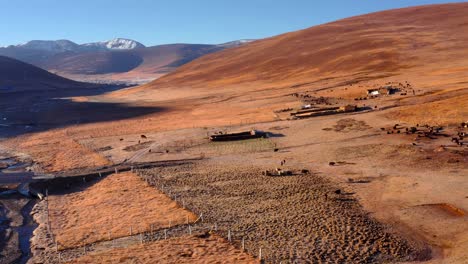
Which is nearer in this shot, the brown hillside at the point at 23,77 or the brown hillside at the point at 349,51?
the brown hillside at the point at 349,51

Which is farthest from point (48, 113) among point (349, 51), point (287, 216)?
point (287, 216)

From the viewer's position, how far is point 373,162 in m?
27.0

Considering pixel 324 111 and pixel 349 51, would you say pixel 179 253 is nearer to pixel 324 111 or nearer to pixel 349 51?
pixel 324 111

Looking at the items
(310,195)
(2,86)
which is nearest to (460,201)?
(310,195)

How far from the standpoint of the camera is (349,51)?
8219cm

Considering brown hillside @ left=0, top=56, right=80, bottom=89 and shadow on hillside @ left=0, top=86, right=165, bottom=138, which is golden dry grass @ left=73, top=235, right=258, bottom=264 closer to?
shadow on hillside @ left=0, top=86, right=165, bottom=138

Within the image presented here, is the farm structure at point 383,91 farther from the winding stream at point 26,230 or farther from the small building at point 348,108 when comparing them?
the winding stream at point 26,230

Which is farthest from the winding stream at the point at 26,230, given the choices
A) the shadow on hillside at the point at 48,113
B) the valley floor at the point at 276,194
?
the shadow on hillside at the point at 48,113

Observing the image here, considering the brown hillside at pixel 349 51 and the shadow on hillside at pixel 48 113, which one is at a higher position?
the brown hillside at pixel 349 51

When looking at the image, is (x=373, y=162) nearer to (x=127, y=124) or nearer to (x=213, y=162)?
(x=213, y=162)

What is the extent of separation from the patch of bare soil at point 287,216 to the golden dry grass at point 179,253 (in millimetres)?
669

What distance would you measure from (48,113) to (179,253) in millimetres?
52099

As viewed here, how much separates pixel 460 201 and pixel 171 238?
12.0 meters

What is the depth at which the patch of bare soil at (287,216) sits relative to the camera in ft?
53.5
